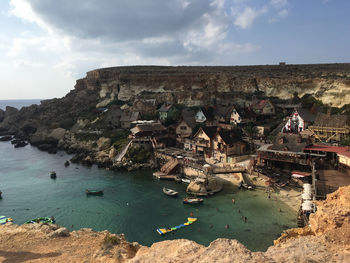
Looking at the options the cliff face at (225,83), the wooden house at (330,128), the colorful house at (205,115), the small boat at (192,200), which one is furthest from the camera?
the colorful house at (205,115)

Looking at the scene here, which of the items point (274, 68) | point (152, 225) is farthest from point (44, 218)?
point (274, 68)

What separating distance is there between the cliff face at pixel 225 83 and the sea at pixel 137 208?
40491mm

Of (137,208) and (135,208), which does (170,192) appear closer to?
(137,208)

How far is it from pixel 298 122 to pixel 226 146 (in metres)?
17.7

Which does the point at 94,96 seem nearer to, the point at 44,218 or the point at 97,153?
the point at 97,153

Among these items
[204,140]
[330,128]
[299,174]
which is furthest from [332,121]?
[204,140]

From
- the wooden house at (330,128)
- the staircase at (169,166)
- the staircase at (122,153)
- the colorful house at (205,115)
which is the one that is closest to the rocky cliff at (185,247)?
the staircase at (169,166)

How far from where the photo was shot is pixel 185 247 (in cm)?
1056

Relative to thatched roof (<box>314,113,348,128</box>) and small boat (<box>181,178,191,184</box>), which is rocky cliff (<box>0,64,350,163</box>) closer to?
thatched roof (<box>314,113,348,128</box>)

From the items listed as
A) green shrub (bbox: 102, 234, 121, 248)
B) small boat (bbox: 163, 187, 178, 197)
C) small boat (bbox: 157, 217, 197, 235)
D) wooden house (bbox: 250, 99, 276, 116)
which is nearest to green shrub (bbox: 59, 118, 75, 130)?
small boat (bbox: 163, 187, 178, 197)

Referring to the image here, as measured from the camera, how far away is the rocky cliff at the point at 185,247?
926cm

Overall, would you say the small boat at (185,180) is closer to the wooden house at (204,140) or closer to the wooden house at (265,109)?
the wooden house at (204,140)

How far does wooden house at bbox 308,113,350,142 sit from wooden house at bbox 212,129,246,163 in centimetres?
1338

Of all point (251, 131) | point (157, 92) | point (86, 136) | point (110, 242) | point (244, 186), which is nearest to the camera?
point (110, 242)
